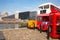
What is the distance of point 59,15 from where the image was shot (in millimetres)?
10992

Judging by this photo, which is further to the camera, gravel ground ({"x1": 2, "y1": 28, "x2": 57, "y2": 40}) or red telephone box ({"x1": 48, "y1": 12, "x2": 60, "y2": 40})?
gravel ground ({"x1": 2, "y1": 28, "x2": 57, "y2": 40})

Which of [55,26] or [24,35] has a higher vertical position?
[55,26]

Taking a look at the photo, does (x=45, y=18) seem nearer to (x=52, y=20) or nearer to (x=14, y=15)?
(x=52, y=20)

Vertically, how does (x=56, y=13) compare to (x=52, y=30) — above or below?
above

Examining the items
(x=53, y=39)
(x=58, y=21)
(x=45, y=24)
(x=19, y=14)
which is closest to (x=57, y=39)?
(x=53, y=39)

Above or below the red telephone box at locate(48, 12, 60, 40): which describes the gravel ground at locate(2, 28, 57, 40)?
below

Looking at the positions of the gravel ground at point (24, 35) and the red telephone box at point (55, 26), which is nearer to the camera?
the red telephone box at point (55, 26)

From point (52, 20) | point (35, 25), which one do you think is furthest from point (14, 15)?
point (52, 20)

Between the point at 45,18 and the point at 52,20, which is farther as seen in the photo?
the point at 45,18

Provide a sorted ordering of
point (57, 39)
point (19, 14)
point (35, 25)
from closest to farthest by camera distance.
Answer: point (57, 39), point (35, 25), point (19, 14)

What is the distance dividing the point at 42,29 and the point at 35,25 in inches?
144

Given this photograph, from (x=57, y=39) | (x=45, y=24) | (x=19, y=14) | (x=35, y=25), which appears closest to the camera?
(x=57, y=39)

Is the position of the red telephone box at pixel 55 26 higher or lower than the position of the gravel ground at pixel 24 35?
higher

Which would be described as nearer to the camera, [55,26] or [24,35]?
[55,26]
